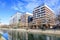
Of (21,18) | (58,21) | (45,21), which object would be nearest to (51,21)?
(45,21)

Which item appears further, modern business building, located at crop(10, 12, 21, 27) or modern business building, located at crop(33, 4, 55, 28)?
modern business building, located at crop(10, 12, 21, 27)

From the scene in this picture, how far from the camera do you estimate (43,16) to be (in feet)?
66.5

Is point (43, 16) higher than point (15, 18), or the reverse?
point (15, 18)

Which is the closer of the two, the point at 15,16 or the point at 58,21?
the point at 58,21

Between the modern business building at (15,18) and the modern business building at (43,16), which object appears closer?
the modern business building at (43,16)

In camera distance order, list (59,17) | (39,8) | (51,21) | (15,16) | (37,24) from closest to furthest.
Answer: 1. (59,17)
2. (51,21)
3. (37,24)
4. (39,8)
5. (15,16)

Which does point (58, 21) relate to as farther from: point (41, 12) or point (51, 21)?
point (41, 12)

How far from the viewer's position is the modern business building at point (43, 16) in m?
19.0

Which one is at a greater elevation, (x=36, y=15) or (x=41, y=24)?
(x=36, y=15)

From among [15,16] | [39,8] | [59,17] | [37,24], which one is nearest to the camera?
[59,17]

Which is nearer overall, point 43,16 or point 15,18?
point 43,16

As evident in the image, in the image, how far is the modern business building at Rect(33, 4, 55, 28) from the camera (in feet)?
62.3

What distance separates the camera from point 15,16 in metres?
26.2

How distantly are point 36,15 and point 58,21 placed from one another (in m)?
6.43
